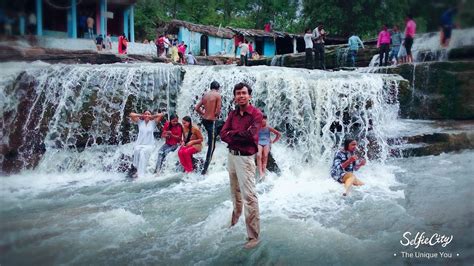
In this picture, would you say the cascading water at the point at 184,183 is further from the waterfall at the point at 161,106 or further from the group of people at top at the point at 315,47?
the group of people at top at the point at 315,47

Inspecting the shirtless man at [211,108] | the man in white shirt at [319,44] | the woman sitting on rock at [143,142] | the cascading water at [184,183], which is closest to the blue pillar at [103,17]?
the cascading water at [184,183]

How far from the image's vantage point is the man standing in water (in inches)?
→ 128

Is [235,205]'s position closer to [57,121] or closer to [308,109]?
[308,109]

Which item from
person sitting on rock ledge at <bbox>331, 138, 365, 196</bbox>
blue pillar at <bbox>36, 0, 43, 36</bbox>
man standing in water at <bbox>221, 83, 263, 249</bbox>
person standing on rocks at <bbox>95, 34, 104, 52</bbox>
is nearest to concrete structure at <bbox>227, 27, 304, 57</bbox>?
person sitting on rock ledge at <bbox>331, 138, 365, 196</bbox>

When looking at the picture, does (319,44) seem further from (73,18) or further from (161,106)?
(73,18)

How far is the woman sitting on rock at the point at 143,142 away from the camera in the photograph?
6574mm

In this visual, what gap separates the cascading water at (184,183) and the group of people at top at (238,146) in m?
0.22

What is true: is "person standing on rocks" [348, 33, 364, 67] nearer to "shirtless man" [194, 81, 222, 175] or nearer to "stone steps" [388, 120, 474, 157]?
"stone steps" [388, 120, 474, 157]

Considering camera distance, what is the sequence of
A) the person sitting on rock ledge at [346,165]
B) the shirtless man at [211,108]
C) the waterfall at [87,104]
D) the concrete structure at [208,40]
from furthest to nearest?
the concrete structure at [208,40], the waterfall at [87,104], the shirtless man at [211,108], the person sitting on rock ledge at [346,165]

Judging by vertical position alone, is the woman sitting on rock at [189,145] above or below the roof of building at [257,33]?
below

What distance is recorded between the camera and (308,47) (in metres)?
11.9

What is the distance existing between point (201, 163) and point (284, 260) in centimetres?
381

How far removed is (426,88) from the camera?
8.99 m

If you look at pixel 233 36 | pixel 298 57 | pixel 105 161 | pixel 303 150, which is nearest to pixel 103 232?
pixel 105 161
